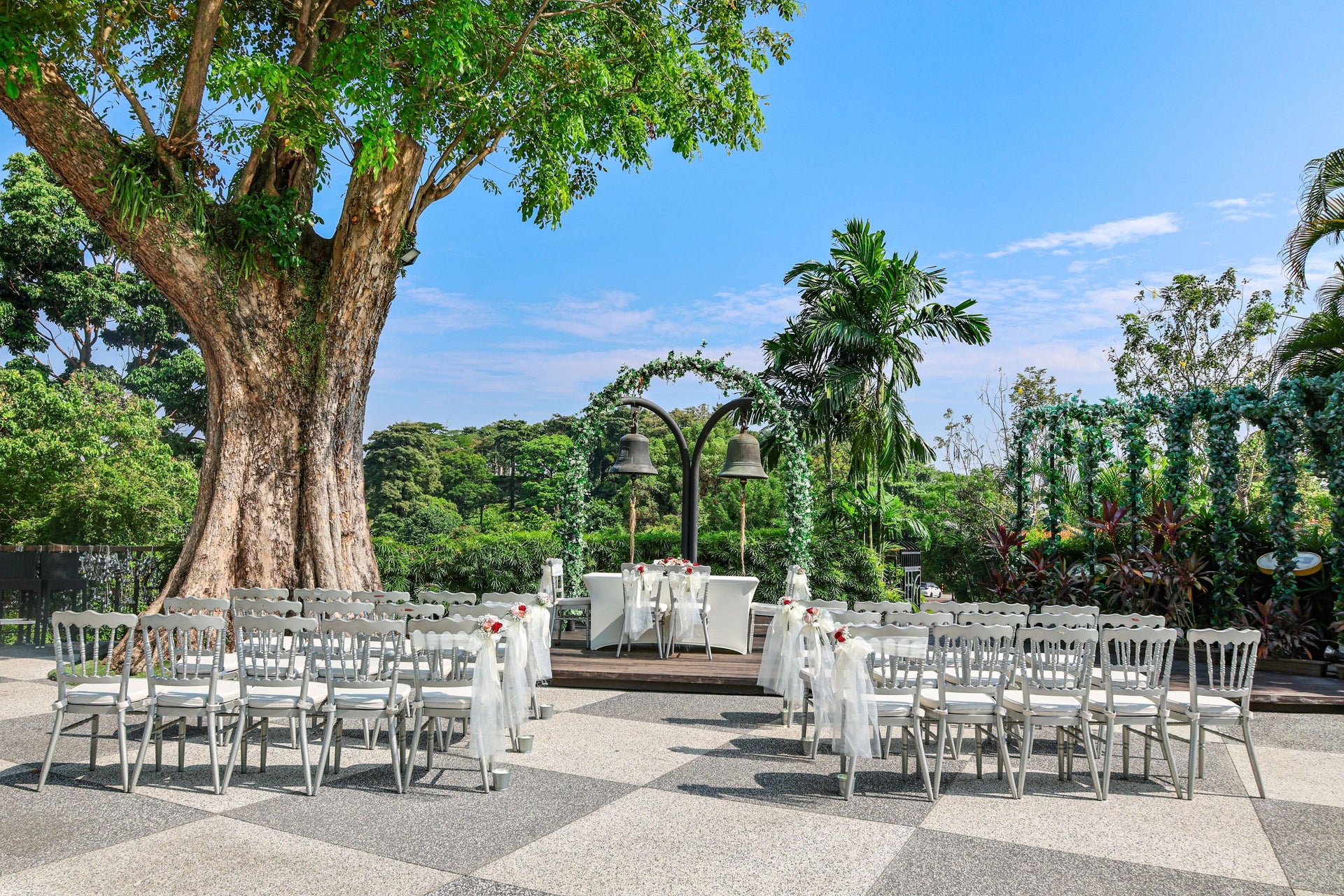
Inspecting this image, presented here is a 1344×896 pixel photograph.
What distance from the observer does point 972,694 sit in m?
5.57

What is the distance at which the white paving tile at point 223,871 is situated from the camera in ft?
12.0

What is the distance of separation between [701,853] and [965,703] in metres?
2.11

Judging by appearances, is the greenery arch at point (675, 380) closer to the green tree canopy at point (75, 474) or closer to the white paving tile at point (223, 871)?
the green tree canopy at point (75, 474)

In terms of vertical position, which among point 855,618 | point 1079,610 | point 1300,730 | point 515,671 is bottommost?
point 1300,730

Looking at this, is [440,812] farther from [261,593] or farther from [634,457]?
[634,457]

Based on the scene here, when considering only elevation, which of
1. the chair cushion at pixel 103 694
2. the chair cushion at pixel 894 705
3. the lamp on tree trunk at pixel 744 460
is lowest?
the chair cushion at pixel 894 705

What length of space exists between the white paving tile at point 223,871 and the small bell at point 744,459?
22.7 feet

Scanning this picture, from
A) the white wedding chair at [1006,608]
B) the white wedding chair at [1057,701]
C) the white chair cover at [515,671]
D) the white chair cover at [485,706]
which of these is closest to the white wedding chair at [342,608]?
the white chair cover at [515,671]

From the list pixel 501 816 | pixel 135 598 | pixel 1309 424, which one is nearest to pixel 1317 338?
pixel 1309 424

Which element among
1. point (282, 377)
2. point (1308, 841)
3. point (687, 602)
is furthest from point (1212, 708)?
point (282, 377)

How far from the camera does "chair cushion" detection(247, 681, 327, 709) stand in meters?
5.25

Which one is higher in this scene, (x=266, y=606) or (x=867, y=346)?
(x=867, y=346)

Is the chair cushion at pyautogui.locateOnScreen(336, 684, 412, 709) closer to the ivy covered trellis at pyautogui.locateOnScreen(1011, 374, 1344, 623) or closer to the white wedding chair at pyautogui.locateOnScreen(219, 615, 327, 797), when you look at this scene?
the white wedding chair at pyautogui.locateOnScreen(219, 615, 327, 797)

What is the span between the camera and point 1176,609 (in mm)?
10914
